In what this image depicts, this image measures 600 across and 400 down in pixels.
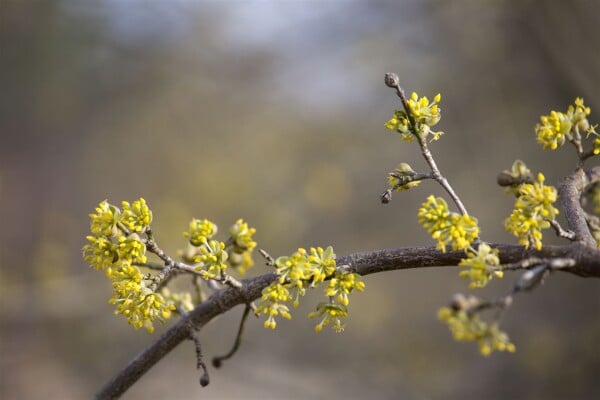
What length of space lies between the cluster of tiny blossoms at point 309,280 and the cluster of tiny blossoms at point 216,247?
139 mm

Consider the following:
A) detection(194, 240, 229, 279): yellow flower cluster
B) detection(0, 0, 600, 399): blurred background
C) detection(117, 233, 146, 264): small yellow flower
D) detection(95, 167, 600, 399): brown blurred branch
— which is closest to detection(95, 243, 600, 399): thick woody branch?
detection(95, 167, 600, 399): brown blurred branch

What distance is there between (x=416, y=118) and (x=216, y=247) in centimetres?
58

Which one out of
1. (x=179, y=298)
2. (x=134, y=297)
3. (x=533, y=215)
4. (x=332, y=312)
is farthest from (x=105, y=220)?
(x=533, y=215)

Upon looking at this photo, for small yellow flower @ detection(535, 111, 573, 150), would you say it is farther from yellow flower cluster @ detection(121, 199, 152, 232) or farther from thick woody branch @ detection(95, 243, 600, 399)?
yellow flower cluster @ detection(121, 199, 152, 232)

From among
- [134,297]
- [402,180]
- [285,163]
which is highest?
[285,163]

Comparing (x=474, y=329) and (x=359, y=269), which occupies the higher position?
(x=359, y=269)

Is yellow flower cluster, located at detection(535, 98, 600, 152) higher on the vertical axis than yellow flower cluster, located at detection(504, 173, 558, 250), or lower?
higher

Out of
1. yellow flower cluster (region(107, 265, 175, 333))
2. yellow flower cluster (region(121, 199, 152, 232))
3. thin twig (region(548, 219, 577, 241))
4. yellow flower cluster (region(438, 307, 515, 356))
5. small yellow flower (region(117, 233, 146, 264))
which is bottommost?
yellow flower cluster (region(438, 307, 515, 356))

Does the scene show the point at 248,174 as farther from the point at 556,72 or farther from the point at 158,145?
the point at 556,72

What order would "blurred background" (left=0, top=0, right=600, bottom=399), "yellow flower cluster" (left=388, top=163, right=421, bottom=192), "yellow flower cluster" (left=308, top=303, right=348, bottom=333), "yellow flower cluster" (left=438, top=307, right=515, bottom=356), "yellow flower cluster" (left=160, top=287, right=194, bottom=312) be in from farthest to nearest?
"blurred background" (left=0, top=0, right=600, bottom=399), "yellow flower cluster" (left=160, top=287, right=194, bottom=312), "yellow flower cluster" (left=388, top=163, right=421, bottom=192), "yellow flower cluster" (left=308, top=303, right=348, bottom=333), "yellow flower cluster" (left=438, top=307, right=515, bottom=356)

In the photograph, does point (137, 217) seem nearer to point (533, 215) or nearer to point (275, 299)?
point (275, 299)

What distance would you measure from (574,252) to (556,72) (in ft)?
13.3

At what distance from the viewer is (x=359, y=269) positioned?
1352mm

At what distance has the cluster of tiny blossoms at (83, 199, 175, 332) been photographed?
4.54 ft
